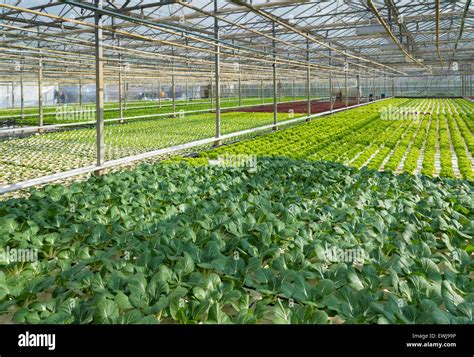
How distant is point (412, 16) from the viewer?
49.9ft

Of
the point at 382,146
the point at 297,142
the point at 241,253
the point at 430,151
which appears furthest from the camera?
the point at 297,142

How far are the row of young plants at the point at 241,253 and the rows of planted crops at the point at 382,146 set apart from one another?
260cm

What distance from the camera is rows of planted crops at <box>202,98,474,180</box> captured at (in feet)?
32.5

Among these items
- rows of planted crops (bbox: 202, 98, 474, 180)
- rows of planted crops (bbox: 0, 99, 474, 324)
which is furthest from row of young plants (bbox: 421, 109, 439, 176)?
rows of planted crops (bbox: 0, 99, 474, 324)

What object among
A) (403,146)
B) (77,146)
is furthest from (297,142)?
(77,146)

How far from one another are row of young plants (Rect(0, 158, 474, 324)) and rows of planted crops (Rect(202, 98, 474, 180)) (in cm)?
260

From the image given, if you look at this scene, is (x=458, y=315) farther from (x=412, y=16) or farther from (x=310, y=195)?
(x=412, y=16)

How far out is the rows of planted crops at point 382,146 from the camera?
9916mm

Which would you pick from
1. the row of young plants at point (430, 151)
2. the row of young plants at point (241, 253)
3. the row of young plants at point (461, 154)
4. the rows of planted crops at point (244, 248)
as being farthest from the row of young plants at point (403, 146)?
the row of young plants at point (241, 253)

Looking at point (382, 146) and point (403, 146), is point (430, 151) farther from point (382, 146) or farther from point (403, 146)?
point (382, 146)

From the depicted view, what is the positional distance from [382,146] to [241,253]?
401 inches

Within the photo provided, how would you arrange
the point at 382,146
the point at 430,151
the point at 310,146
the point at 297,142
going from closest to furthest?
the point at 430,151
the point at 310,146
the point at 382,146
the point at 297,142

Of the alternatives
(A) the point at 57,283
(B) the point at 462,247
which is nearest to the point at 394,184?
(B) the point at 462,247

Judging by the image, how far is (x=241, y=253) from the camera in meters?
4.42
